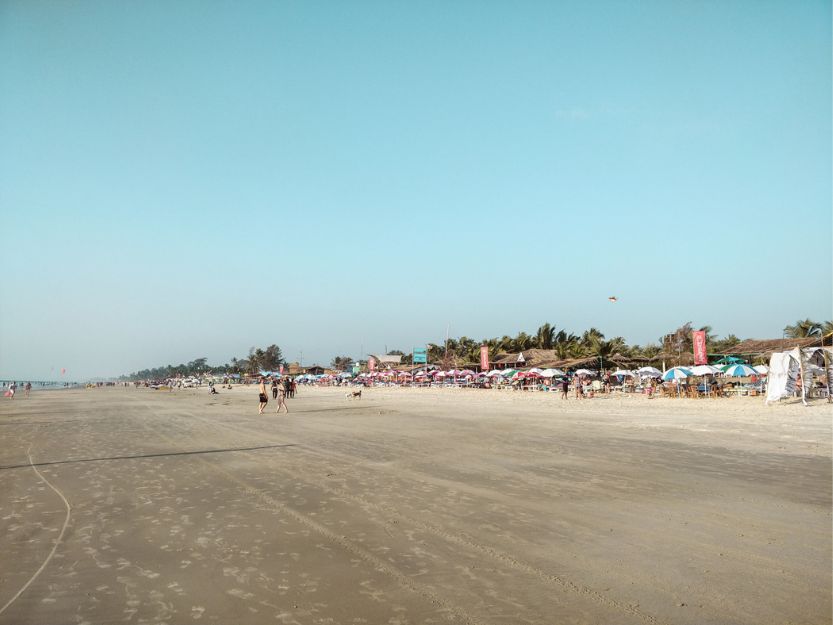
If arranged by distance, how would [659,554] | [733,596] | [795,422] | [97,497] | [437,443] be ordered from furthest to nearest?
1. [795,422]
2. [437,443]
3. [97,497]
4. [659,554]
5. [733,596]

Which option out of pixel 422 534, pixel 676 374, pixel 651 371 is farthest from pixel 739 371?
pixel 422 534

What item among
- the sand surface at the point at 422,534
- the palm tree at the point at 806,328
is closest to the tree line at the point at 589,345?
the palm tree at the point at 806,328

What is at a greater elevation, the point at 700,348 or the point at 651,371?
the point at 700,348

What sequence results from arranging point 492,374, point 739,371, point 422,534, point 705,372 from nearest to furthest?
point 422,534
point 739,371
point 705,372
point 492,374

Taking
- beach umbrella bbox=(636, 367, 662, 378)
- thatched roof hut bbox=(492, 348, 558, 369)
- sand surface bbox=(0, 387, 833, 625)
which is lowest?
sand surface bbox=(0, 387, 833, 625)

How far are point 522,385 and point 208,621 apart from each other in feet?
147

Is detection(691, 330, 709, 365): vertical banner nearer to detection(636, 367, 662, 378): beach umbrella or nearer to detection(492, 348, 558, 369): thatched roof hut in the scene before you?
detection(636, 367, 662, 378): beach umbrella

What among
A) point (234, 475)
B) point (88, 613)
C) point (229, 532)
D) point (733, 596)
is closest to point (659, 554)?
point (733, 596)

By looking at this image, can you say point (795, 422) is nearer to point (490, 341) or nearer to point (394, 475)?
point (394, 475)

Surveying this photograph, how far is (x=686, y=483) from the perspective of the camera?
8289mm

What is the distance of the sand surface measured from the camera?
13.3 feet

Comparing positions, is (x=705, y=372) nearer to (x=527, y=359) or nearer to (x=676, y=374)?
(x=676, y=374)

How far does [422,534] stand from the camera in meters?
5.84

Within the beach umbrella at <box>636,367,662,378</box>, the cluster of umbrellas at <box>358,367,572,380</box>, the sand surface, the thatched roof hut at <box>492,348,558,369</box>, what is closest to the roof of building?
the beach umbrella at <box>636,367,662,378</box>
